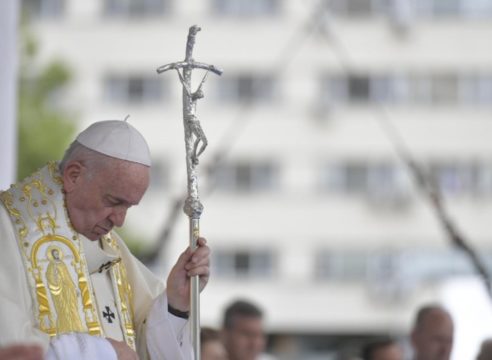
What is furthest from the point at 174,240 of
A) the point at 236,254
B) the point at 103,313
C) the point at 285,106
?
the point at 103,313

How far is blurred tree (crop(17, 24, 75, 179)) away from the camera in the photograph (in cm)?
2462

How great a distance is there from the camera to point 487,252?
3234 cm

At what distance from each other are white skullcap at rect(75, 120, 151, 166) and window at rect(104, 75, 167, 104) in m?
27.2

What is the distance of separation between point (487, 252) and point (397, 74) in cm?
415

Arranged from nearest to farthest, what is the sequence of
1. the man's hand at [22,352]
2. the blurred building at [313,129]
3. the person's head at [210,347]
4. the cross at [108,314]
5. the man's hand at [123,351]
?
the man's hand at [22,352] → the man's hand at [123,351] → the cross at [108,314] → the person's head at [210,347] → the blurred building at [313,129]

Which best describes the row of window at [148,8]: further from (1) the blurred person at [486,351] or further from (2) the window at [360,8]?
(1) the blurred person at [486,351]

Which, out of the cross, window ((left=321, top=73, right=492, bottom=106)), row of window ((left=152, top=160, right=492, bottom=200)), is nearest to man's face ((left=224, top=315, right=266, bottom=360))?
the cross

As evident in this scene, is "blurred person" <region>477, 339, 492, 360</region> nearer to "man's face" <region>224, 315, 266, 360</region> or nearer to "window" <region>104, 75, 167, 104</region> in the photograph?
"man's face" <region>224, 315, 266, 360</region>

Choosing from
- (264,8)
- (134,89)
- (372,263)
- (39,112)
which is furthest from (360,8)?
(39,112)

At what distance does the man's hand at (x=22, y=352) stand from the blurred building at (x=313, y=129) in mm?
27790

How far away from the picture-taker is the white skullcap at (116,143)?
4867mm

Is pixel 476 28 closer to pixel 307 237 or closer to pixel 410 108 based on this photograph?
pixel 410 108

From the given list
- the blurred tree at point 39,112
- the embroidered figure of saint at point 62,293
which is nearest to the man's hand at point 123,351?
the embroidered figure of saint at point 62,293

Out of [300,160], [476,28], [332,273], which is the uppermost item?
[476,28]
